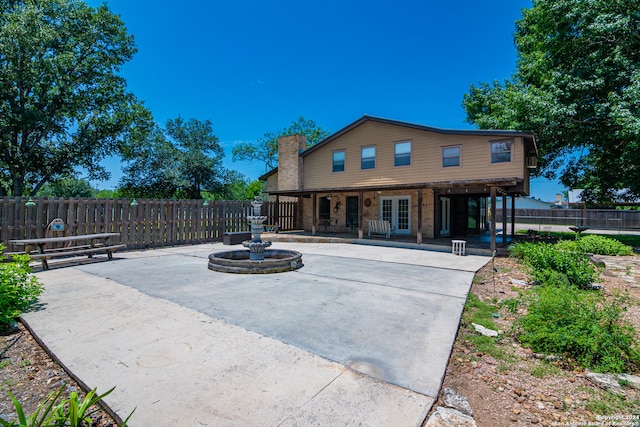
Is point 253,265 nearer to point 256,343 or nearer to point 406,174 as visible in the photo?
point 256,343

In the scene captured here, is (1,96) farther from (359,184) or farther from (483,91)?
(483,91)

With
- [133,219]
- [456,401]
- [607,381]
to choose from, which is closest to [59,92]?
[133,219]

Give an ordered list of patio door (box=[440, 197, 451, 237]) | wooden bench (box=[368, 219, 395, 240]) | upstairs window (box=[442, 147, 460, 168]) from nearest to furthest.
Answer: upstairs window (box=[442, 147, 460, 168])
wooden bench (box=[368, 219, 395, 240])
patio door (box=[440, 197, 451, 237])

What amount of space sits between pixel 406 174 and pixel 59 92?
20.6 m

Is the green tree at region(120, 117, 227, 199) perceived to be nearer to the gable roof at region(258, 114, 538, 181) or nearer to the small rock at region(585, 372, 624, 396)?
the gable roof at region(258, 114, 538, 181)

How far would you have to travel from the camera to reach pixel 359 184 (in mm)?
14719

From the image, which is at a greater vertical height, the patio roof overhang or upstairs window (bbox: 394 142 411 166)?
upstairs window (bbox: 394 142 411 166)

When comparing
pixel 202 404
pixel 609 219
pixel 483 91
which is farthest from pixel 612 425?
pixel 609 219

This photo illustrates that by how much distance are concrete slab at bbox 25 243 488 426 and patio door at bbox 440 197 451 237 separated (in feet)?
30.6

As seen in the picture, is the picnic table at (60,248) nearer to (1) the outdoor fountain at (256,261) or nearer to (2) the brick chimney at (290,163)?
(1) the outdoor fountain at (256,261)

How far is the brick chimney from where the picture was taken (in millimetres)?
16578

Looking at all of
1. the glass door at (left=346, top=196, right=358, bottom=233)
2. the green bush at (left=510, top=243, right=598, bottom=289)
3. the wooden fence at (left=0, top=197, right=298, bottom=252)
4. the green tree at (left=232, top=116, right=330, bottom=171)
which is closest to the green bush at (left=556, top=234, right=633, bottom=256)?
the green bush at (left=510, top=243, right=598, bottom=289)

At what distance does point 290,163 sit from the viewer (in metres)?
16.8

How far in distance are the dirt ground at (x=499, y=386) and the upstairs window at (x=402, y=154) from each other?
35.0 ft
